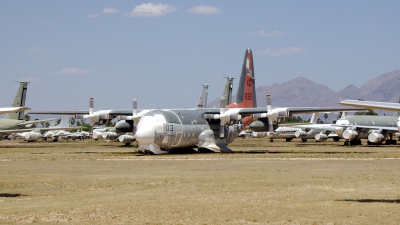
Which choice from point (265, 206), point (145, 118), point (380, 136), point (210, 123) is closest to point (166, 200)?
point (265, 206)

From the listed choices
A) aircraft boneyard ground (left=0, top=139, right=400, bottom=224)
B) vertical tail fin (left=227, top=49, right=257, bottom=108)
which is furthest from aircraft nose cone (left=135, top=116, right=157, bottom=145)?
vertical tail fin (left=227, top=49, right=257, bottom=108)

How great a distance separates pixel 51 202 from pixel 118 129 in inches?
1777

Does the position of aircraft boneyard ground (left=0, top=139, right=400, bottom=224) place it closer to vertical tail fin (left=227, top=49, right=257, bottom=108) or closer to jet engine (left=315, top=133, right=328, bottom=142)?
vertical tail fin (left=227, top=49, right=257, bottom=108)

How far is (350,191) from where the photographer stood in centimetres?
1964

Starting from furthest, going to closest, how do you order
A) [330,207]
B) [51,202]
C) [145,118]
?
1. [145,118]
2. [51,202]
3. [330,207]

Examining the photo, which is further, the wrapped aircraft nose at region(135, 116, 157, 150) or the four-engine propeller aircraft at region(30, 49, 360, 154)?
the four-engine propeller aircraft at region(30, 49, 360, 154)

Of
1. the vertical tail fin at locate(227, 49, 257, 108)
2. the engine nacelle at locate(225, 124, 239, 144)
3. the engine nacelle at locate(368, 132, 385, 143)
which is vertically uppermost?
the vertical tail fin at locate(227, 49, 257, 108)

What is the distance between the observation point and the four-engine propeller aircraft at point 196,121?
43.5m

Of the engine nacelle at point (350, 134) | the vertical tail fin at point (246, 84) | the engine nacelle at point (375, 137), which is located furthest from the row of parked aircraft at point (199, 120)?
the engine nacelle at point (375, 137)

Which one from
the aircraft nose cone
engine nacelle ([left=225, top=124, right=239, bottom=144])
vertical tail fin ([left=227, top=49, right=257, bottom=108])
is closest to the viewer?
the aircraft nose cone

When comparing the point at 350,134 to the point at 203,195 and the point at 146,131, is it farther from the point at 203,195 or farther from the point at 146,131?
the point at 203,195

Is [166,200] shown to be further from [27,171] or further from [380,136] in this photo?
[380,136]

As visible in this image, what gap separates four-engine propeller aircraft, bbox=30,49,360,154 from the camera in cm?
4347

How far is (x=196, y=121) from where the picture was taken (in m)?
47.5
